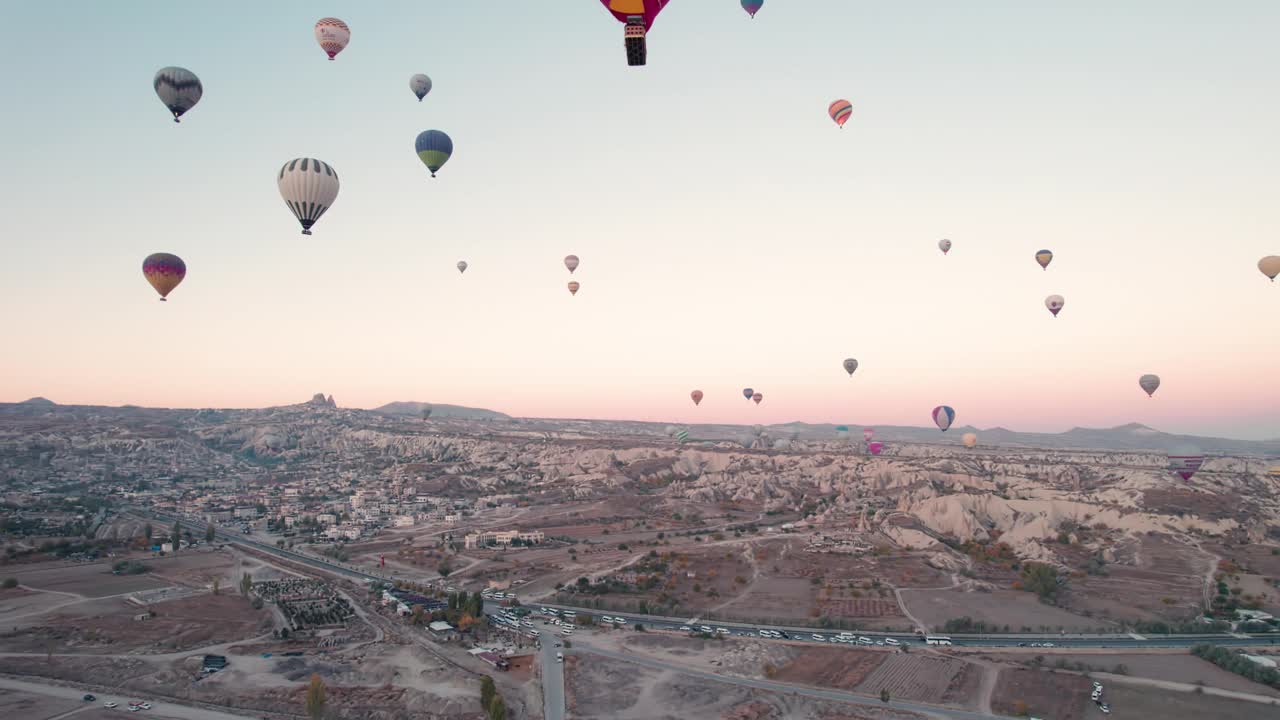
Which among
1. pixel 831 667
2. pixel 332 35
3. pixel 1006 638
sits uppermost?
pixel 332 35

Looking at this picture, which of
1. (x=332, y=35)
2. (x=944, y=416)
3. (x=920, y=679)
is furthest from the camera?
(x=944, y=416)

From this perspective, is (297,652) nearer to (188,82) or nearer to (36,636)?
(36,636)

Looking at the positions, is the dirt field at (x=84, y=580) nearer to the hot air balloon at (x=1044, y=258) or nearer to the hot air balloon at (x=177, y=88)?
the hot air balloon at (x=177, y=88)

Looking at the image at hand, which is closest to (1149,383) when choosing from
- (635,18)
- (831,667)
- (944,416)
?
(944,416)

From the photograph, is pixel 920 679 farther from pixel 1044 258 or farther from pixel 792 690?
pixel 1044 258

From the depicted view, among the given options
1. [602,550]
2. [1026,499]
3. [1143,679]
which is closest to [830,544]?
[602,550]

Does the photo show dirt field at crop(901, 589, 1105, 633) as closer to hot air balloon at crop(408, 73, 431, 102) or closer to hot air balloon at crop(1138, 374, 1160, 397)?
hot air balloon at crop(1138, 374, 1160, 397)

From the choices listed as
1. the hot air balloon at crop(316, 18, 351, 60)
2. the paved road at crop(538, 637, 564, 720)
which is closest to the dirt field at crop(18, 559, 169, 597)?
A: the paved road at crop(538, 637, 564, 720)
